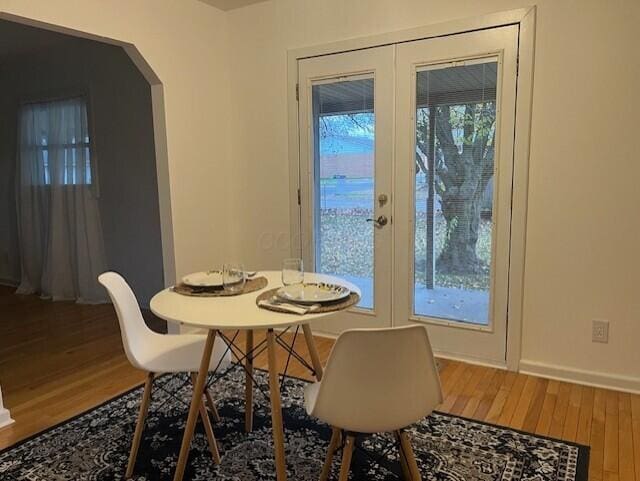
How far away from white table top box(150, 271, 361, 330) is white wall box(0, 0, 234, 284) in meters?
1.51

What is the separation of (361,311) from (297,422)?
1201mm

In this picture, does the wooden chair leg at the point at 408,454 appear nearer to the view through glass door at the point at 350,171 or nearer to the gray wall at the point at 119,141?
the view through glass door at the point at 350,171

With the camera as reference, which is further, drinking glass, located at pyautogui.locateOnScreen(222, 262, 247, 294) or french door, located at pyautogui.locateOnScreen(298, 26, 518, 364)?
french door, located at pyautogui.locateOnScreen(298, 26, 518, 364)

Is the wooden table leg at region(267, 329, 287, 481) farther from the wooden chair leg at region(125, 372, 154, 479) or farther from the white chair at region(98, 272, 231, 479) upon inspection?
the wooden chair leg at region(125, 372, 154, 479)

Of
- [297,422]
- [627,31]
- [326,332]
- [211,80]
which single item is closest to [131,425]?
[297,422]

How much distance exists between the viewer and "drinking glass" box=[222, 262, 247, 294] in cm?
205

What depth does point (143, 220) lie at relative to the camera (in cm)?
447

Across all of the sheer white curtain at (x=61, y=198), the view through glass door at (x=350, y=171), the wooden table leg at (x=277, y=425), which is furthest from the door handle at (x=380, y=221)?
the sheer white curtain at (x=61, y=198)

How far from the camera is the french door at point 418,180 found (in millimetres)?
2824

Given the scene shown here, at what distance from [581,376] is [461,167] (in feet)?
4.47

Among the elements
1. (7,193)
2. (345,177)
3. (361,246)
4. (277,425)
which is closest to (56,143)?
(7,193)

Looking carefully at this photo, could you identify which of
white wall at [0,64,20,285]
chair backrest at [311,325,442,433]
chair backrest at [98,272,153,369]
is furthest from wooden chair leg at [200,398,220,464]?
white wall at [0,64,20,285]

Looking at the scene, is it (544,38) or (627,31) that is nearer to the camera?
(627,31)

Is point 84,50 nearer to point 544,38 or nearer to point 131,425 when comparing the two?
point 131,425
